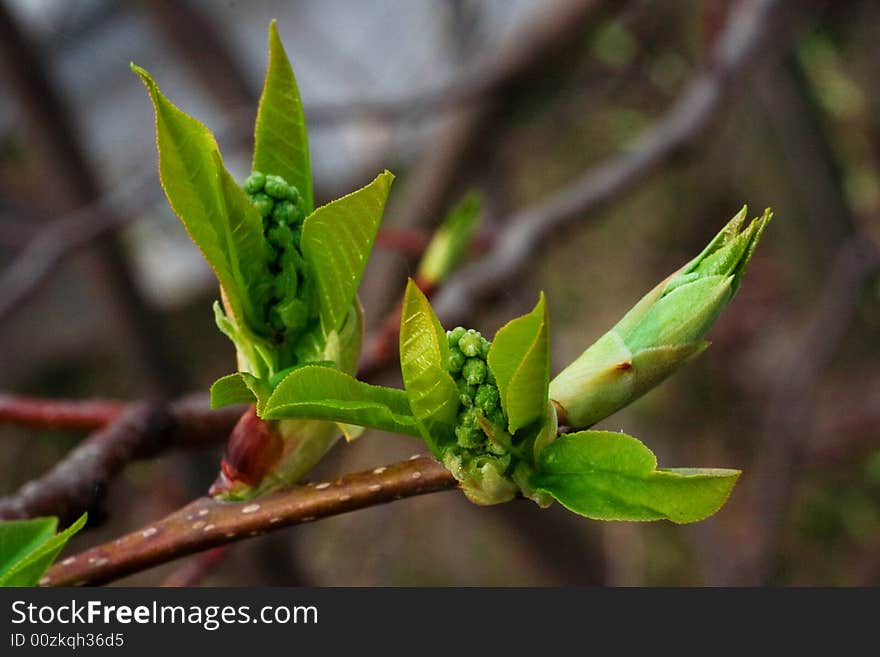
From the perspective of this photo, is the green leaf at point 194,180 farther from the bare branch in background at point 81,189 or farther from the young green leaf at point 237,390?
the bare branch in background at point 81,189

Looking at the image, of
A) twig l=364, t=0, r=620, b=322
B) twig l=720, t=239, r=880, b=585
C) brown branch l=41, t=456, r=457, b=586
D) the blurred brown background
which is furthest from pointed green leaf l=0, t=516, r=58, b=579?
twig l=720, t=239, r=880, b=585

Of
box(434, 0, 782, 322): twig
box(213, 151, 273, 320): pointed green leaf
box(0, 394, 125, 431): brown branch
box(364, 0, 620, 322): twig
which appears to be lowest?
box(213, 151, 273, 320): pointed green leaf

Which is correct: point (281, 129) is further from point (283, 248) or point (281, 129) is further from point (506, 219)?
point (506, 219)

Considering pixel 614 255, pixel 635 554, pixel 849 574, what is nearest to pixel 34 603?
pixel 635 554

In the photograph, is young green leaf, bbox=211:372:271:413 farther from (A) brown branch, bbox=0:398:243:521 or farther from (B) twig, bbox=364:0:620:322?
(B) twig, bbox=364:0:620:322

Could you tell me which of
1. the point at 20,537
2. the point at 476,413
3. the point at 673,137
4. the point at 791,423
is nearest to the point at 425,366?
the point at 476,413

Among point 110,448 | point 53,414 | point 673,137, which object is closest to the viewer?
point 110,448
